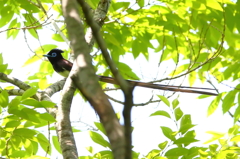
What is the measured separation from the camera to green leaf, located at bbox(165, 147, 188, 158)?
2.56 metres

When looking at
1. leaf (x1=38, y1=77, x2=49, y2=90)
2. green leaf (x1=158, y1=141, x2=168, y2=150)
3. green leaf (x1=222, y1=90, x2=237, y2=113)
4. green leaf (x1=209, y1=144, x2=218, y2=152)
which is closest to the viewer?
green leaf (x1=158, y1=141, x2=168, y2=150)

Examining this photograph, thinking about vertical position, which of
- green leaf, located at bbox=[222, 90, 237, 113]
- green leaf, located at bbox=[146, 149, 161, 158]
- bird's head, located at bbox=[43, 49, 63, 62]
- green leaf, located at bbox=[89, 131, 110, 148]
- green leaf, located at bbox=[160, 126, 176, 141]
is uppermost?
bird's head, located at bbox=[43, 49, 63, 62]

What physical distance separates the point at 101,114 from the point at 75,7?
1.26 ft

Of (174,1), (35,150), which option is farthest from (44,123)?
(174,1)

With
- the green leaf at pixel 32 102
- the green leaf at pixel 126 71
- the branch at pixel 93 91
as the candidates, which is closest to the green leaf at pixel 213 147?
the green leaf at pixel 32 102

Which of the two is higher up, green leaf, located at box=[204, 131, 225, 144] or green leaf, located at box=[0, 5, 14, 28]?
green leaf, located at box=[0, 5, 14, 28]

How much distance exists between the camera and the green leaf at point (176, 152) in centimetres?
256

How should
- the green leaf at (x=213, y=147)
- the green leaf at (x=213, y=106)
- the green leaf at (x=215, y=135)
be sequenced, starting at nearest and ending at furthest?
the green leaf at (x=213, y=147) → the green leaf at (x=215, y=135) → the green leaf at (x=213, y=106)

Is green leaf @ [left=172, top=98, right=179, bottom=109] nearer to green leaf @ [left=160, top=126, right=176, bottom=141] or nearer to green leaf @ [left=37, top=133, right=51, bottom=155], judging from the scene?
green leaf @ [left=160, top=126, right=176, bottom=141]

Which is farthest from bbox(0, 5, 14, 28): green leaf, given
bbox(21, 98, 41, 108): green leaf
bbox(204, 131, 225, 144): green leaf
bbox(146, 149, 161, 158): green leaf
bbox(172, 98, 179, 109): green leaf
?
bbox(204, 131, 225, 144): green leaf

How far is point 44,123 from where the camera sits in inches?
116

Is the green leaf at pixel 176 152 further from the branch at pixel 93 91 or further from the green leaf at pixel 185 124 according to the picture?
the branch at pixel 93 91

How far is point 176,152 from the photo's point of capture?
2.57 metres

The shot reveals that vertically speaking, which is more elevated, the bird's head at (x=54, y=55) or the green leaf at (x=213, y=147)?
the bird's head at (x=54, y=55)
